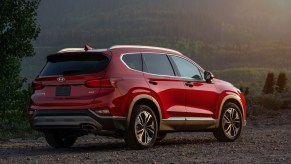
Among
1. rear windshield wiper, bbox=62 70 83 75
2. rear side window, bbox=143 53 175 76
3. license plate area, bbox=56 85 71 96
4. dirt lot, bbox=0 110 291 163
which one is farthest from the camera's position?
rear side window, bbox=143 53 175 76

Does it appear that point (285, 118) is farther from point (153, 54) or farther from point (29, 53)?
point (153, 54)

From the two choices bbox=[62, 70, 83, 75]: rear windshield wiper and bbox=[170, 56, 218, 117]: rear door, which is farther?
bbox=[170, 56, 218, 117]: rear door

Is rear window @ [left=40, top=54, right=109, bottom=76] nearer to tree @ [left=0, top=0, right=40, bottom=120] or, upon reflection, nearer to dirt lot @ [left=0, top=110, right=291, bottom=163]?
dirt lot @ [left=0, top=110, right=291, bottom=163]

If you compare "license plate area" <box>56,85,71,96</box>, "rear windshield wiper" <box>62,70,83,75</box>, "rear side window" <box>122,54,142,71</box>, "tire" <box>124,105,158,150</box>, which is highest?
"rear side window" <box>122,54,142,71</box>

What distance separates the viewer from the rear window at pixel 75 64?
11695 millimetres

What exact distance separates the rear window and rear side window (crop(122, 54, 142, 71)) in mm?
436

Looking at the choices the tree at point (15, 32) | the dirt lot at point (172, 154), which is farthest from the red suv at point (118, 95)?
the tree at point (15, 32)

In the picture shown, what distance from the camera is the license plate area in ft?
38.1

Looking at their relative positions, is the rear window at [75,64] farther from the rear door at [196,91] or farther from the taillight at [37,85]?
the rear door at [196,91]

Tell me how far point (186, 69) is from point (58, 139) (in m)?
2.93

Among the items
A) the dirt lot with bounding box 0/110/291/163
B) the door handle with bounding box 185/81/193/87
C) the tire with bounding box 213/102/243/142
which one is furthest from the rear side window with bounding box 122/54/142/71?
the tire with bounding box 213/102/243/142

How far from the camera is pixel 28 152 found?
40.3ft

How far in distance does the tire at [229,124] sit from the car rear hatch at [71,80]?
343 centimetres

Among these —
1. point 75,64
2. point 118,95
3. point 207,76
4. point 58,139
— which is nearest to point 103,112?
point 118,95
